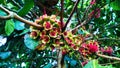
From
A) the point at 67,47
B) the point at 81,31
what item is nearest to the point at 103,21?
the point at 81,31

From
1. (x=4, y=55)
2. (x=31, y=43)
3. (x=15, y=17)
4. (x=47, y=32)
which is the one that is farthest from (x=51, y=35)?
(x=4, y=55)

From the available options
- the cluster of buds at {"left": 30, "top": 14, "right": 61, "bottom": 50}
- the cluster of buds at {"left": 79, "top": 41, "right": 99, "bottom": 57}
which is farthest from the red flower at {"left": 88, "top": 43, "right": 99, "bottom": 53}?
the cluster of buds at {"left": 30, "top": 14, "right": 61, "bottom": 50}

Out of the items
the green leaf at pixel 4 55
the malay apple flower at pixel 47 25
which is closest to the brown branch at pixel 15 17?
the malay apple flower at pixel 47 25

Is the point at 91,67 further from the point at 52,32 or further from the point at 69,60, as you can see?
the point at 69,60

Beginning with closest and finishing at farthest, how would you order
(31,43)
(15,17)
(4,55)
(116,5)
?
(15,17) < (116,5) < (31,43) < (4,55)

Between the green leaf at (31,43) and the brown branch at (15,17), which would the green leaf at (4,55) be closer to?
the green leaf at (31,43)

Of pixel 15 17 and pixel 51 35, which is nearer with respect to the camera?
pixel 15 17

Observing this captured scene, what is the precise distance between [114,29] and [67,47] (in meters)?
0.92

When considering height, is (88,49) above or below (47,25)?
below

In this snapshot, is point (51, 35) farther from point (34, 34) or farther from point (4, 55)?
point (4, 55)

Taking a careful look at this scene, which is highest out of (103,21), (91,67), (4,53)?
(103,21)

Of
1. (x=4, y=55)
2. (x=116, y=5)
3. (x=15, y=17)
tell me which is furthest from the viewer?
(x=4, y=55)

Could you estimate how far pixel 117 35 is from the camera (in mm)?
2066

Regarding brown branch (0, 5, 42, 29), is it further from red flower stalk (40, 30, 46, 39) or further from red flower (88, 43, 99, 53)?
red flower (88, 43, 99, 53)
